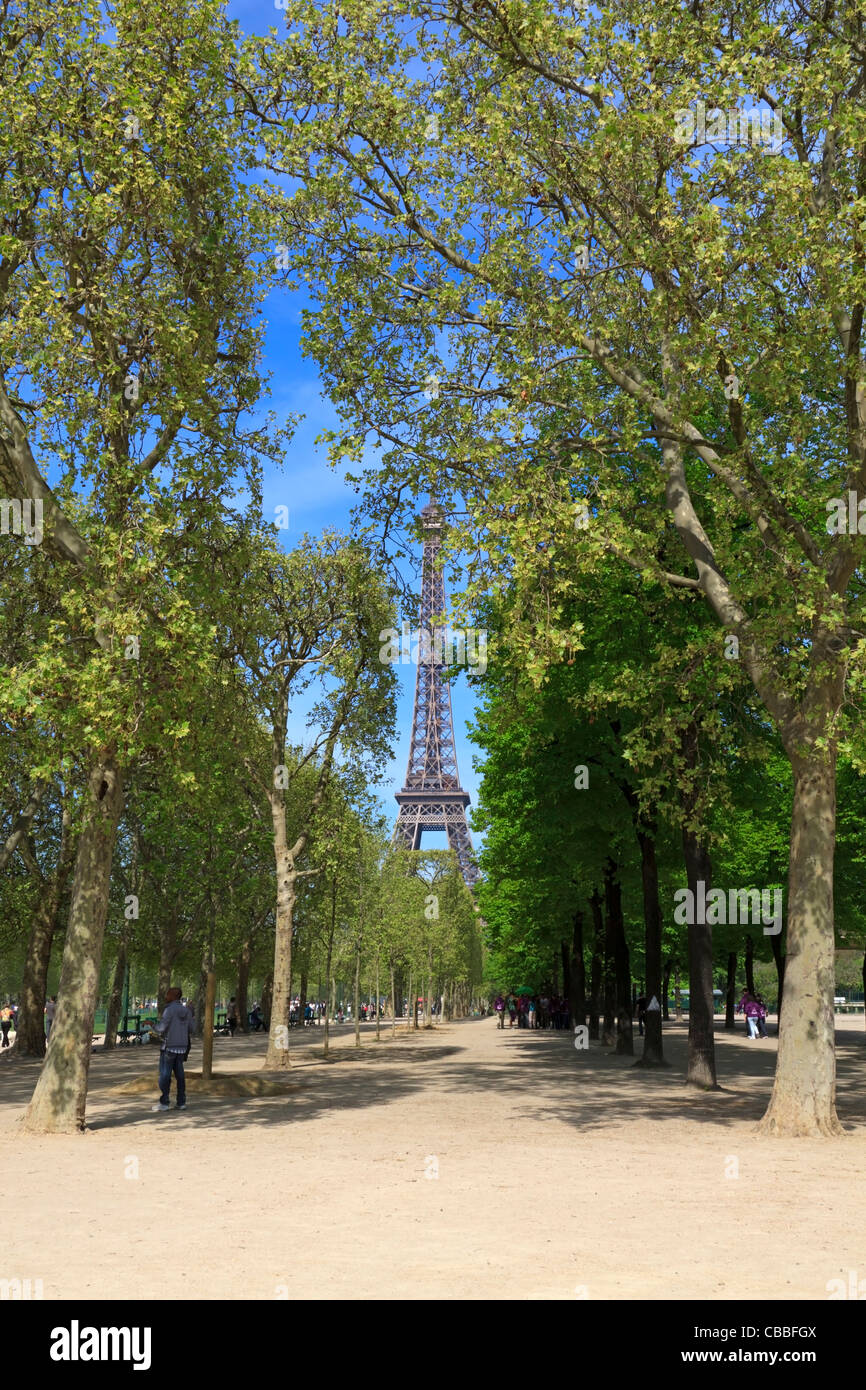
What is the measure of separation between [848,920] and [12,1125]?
109 ft

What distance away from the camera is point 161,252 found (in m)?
17.7

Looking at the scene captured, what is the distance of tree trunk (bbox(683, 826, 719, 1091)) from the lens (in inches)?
797

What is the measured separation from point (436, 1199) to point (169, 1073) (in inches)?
370

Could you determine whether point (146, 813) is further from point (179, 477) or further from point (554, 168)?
point (554, 168)

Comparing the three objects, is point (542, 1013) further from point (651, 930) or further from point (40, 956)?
point (651, 930)

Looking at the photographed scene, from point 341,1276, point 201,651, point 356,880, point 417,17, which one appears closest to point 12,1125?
point 201,651

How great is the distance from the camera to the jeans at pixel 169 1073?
17.7m

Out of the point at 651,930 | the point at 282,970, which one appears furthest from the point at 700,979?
the point at 282,970

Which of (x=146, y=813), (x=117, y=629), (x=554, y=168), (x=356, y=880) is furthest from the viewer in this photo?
(x=356, y=880)

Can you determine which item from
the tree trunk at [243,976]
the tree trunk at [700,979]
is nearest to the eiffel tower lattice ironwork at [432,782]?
the tree trunk at [243,976]

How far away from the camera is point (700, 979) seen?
2034 cm

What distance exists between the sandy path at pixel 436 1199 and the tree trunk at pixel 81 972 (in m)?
0.61

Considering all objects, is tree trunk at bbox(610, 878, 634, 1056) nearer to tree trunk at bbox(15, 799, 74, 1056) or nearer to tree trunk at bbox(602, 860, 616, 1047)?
tree trunk at bbox(602, 860, 616, 1047)

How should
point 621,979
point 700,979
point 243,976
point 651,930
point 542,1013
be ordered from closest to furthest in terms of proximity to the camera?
1. point 700,979
2. point 651,930
3. point 621,979
4. point 243,976
5. point 542,1013
